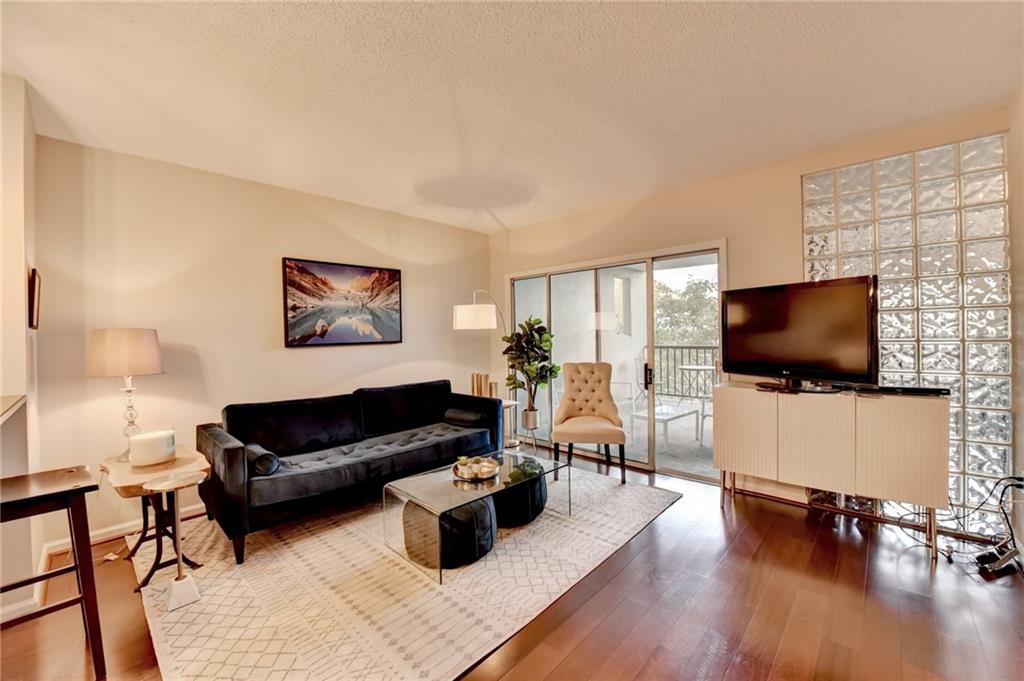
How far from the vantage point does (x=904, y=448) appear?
2.50 m

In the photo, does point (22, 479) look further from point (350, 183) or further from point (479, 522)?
point (350, 183)

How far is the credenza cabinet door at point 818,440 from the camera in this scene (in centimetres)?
270

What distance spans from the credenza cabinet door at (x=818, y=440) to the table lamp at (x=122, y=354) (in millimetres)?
4286

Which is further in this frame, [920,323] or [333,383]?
[333,383]

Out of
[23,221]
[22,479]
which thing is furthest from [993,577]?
[23,221]

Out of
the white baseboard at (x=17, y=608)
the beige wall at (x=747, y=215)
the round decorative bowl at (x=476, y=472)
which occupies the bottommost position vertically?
the white baseboard at (x=17, y=608)

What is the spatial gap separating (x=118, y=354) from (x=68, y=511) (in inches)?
54.6

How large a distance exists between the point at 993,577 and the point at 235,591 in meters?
4.05

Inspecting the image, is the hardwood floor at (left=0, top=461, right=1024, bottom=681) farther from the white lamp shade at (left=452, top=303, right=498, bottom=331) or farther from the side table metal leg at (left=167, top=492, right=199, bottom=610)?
the white lamp shade at (left=452, top=303, right=498, bottom=331)

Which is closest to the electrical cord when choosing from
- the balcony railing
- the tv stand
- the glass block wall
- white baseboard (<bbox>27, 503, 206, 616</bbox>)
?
the glass block wall

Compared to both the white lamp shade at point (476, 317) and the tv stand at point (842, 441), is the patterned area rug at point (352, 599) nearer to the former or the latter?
the tv stand at point (842, 441)

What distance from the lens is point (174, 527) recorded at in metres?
2.18

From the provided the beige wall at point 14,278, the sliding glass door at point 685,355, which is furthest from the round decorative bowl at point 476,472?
the beige wall at point 14,278

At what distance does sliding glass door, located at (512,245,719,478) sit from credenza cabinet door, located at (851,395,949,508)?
1.13 m
